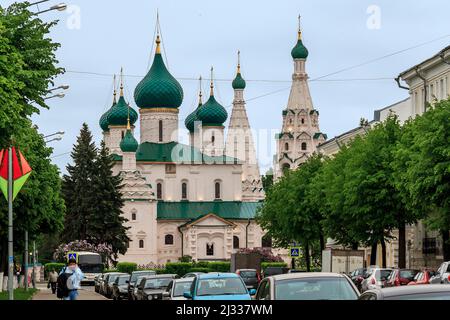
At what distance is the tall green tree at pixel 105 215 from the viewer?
397ft

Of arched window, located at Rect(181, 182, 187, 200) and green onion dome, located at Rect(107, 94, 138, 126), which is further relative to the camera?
green onion dome, located at Rect(107, 94, 138, 126)

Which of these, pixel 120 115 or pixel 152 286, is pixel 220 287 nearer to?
pixel 152 286

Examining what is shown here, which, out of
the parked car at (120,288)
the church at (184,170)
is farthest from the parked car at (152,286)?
the church at (184,170)

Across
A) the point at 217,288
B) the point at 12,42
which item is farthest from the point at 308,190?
the point at 217,288

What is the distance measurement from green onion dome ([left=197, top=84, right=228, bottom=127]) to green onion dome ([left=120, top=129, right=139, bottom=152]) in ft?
41.0

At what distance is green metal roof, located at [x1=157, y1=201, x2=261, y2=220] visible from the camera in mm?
157625

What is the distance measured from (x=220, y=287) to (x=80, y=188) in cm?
9987

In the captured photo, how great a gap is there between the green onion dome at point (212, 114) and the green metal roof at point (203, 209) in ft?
35.1

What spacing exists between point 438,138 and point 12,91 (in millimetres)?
19752

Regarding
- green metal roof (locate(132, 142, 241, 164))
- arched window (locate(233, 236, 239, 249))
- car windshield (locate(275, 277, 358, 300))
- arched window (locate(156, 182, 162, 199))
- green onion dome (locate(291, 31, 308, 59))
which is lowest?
car windshield (locate(275, 277, 358, 300))

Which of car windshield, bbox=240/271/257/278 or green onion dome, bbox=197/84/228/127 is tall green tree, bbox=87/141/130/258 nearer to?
green onion dome, bbox=197/84/228/127

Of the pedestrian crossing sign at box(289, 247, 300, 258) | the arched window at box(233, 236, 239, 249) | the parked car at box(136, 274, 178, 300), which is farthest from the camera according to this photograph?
the arched window at box(233, 236, 239, 249)

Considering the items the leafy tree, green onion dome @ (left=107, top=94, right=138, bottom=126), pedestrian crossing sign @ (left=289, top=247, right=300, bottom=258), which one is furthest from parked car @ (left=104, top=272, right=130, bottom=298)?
green onion dome @ (left=107, top=94, right=138, bottom=126)
